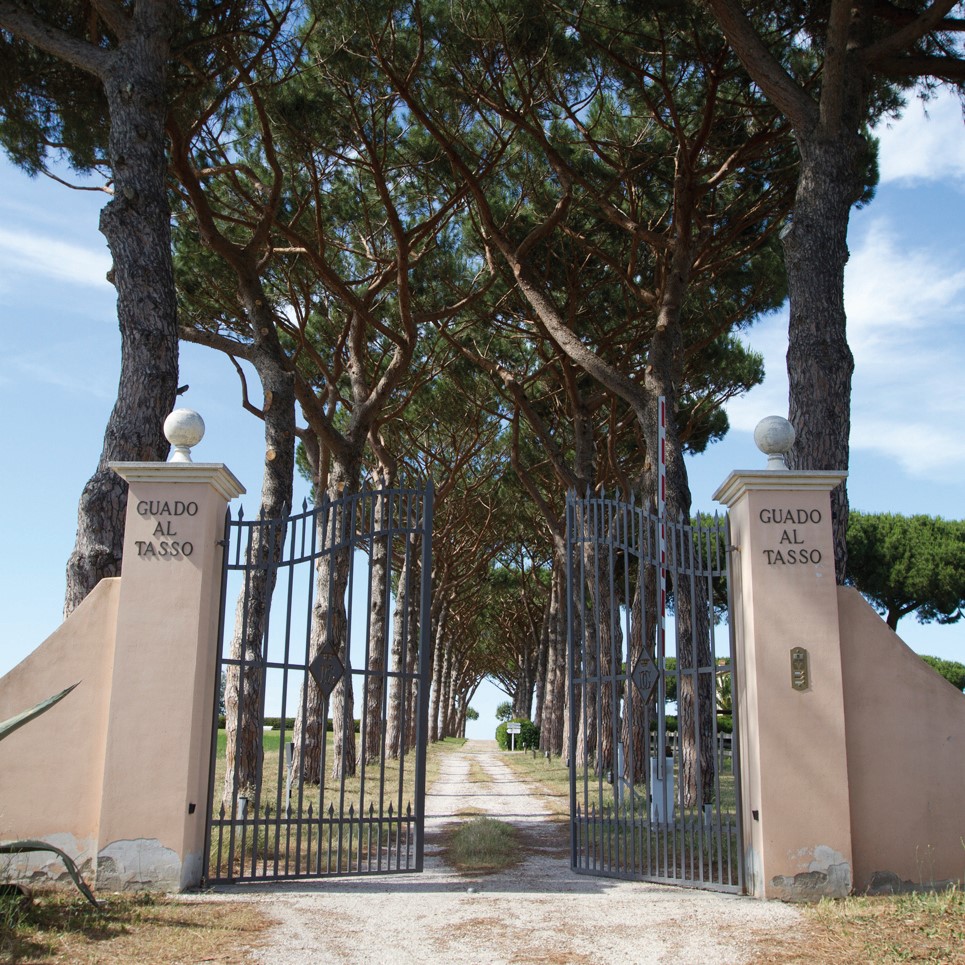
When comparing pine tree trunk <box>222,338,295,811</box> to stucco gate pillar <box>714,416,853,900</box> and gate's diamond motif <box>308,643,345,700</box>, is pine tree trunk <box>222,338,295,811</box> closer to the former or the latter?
gate's diamond motif <box>308,643,345,700</box>

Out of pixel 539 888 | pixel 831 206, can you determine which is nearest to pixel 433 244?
pixel 831 206

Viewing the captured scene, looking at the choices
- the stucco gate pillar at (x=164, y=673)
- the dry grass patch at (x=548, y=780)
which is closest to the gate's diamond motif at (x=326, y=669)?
the stucco gate pillar at (x=164, y=673)

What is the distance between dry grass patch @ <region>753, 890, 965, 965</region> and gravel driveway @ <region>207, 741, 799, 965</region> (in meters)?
0.18

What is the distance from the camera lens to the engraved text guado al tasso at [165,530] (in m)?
6.53

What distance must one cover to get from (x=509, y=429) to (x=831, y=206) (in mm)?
15126

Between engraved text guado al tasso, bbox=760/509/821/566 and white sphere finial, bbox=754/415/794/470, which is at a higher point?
white sphere finial, bbox=754/415/794/470

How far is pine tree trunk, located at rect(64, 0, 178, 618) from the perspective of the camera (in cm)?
722

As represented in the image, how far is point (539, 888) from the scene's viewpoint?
261 inches

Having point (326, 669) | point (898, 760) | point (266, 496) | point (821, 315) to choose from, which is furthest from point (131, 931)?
point (821, 315)

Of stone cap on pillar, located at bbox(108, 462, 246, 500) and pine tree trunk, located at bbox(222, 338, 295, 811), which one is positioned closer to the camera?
stone cap on pillar, located at bbox(108, 462, 246, 500)

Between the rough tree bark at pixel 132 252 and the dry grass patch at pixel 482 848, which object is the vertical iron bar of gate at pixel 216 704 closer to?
the rough tree bark at pixel 132 252

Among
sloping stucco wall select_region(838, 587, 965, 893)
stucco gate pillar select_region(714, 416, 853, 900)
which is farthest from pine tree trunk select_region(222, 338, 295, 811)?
sloping stucco wall select_region(838, 587, 965, 893)

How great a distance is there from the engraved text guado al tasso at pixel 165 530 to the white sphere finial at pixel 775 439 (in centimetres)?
368

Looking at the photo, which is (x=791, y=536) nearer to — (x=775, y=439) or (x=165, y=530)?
(x=775, y=439)
